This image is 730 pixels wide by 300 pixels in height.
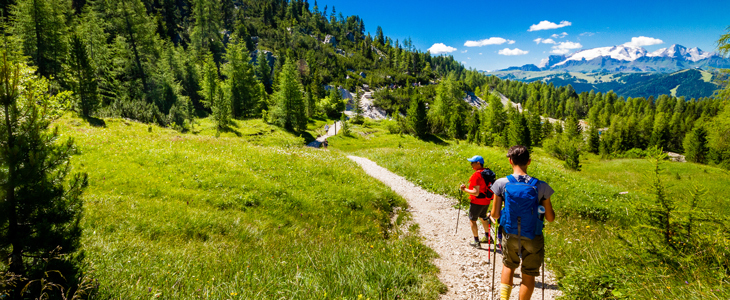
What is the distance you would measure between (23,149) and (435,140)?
2551 inches

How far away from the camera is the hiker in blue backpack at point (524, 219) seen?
16.5 feet

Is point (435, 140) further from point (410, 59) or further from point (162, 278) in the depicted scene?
point (410, 59)

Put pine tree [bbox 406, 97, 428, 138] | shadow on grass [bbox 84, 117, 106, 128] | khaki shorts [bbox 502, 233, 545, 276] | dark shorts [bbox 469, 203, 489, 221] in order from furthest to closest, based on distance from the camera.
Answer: pine tree [bbox 406, 97, 428, 138] → shadow on grass [bbox 84, 117, 106, 128] → dark shorts [bbox 469, 203, 489, 221] → khaki shorts [bbox 502, 233, 545, 276]

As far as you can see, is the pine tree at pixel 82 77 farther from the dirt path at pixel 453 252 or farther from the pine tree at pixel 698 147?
the pine tree at pixel 698 147

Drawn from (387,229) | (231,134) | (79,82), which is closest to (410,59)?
(231,134)

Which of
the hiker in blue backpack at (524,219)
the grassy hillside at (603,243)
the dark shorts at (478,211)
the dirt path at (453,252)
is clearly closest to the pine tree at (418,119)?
Answer: the grassy hillside at (603,243)

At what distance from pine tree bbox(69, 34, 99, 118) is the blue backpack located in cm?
4132

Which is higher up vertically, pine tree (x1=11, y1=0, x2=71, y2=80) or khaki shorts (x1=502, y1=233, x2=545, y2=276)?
pine tree (x1=11, y1=0, x2=71, y2=80)

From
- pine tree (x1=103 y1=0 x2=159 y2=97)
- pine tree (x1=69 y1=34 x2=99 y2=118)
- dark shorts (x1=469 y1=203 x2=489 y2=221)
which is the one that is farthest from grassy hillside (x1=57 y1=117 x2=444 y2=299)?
pine tree (x1=103 y1=0 x2=159 y2=97)

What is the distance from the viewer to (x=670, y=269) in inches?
205

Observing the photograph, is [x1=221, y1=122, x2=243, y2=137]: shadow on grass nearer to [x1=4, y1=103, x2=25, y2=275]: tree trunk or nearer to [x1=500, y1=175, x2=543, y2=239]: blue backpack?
[x1=4, y1=103, x2=25, y2=275]: tree trunk

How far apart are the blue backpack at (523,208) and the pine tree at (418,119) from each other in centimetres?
5791

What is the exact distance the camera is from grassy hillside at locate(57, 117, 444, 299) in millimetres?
5496

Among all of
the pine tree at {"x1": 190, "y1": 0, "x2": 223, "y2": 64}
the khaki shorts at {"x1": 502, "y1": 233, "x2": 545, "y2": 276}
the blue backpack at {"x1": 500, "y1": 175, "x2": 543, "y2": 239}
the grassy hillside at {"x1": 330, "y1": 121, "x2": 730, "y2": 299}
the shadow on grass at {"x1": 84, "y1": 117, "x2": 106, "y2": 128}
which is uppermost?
the pine tree at {"x1": 190, "y1": 0, "x2": 223, "y2": 64}
